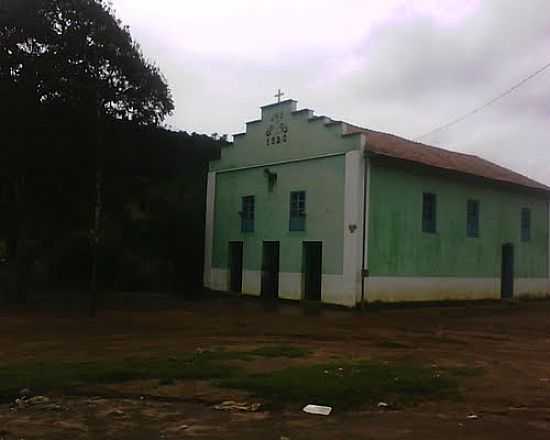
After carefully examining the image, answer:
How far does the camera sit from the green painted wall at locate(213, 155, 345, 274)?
25438mm

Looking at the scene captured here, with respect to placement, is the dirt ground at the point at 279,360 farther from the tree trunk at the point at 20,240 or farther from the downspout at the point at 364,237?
the tree trunk at the point at 20,240

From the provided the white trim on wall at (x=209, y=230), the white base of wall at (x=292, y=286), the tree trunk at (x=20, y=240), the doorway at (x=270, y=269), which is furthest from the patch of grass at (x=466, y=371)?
the white trim on wall at (x=209, y=230)

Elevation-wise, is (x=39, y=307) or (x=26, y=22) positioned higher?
(x=26, y=22)

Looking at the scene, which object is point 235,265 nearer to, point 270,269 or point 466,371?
point 270,269

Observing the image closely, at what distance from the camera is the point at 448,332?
18.5m

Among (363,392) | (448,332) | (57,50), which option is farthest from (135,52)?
(363,392)

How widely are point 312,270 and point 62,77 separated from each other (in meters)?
11.5

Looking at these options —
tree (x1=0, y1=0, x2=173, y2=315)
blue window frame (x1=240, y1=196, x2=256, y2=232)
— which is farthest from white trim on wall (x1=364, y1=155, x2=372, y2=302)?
tree (x1=0, y1=0, x2=173, y2=315)

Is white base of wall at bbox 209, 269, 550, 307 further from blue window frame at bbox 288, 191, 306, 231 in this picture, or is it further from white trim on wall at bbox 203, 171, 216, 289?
blue window frame at bbox 288, 191, 306, 231

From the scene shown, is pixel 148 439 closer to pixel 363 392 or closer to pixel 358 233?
pixel 363 392

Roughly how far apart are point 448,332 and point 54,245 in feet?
62.8

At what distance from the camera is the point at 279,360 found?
1209cm

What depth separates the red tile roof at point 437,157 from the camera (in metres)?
26.7

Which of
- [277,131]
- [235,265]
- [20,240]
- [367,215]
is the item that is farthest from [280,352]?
[235,265]
